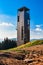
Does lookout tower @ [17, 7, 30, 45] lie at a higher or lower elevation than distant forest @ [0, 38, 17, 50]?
higher

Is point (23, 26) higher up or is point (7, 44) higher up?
point (23, 26)

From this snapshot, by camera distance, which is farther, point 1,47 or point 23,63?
point 1,47

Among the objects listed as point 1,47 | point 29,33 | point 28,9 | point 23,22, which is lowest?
point 1,47

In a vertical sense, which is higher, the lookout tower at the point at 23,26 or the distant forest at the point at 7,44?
the lookout tower at the point at 23,26

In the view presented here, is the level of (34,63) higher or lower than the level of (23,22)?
lower

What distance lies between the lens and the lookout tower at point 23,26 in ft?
118

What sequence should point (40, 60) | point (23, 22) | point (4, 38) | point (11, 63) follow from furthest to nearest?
point (4, 38) → point (23, 22) → point (40, 60) → point (11, 63)

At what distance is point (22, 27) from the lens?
3631 centimetres

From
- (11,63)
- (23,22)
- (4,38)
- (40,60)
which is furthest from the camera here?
(4,38)

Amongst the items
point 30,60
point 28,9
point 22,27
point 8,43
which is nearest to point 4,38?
point 8,43

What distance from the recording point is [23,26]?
35969 millimetres

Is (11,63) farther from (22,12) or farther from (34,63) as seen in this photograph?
(22,12)

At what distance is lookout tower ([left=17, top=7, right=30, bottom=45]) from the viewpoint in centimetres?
3597

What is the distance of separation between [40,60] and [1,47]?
24143 millimetres
